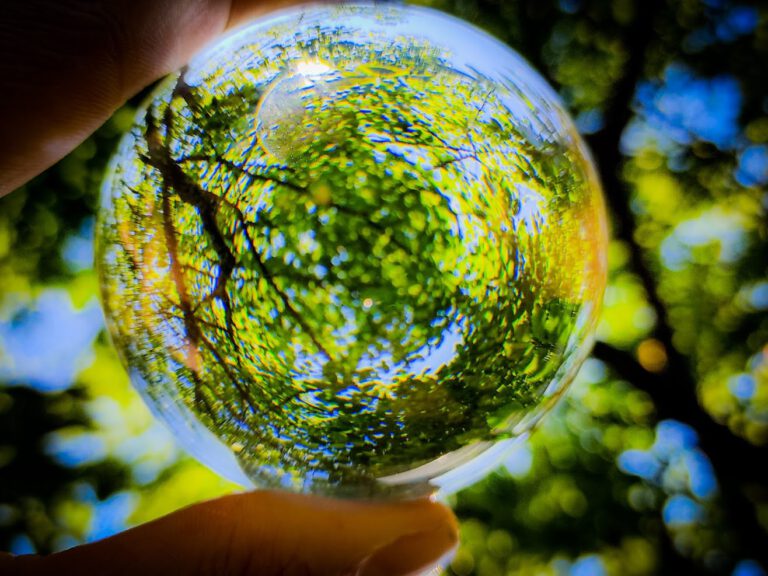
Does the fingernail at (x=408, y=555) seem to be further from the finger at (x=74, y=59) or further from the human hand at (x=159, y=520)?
the finger at (x=74, y=59)

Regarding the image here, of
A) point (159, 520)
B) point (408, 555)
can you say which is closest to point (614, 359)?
point (408, 555)

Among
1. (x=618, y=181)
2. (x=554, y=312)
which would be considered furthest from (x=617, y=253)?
(x=554, y=312)

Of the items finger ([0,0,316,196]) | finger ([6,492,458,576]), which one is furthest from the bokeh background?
finger ([6,492,458,576])

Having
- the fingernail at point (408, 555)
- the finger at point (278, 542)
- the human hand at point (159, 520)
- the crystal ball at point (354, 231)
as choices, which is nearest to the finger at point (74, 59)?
the human hand at point (159, 520)

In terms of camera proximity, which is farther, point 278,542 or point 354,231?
point 278,542

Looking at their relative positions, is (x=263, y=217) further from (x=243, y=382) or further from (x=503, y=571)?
(x=503, y=571)

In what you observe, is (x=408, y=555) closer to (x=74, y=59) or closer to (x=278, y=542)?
(x=278, y=542)
